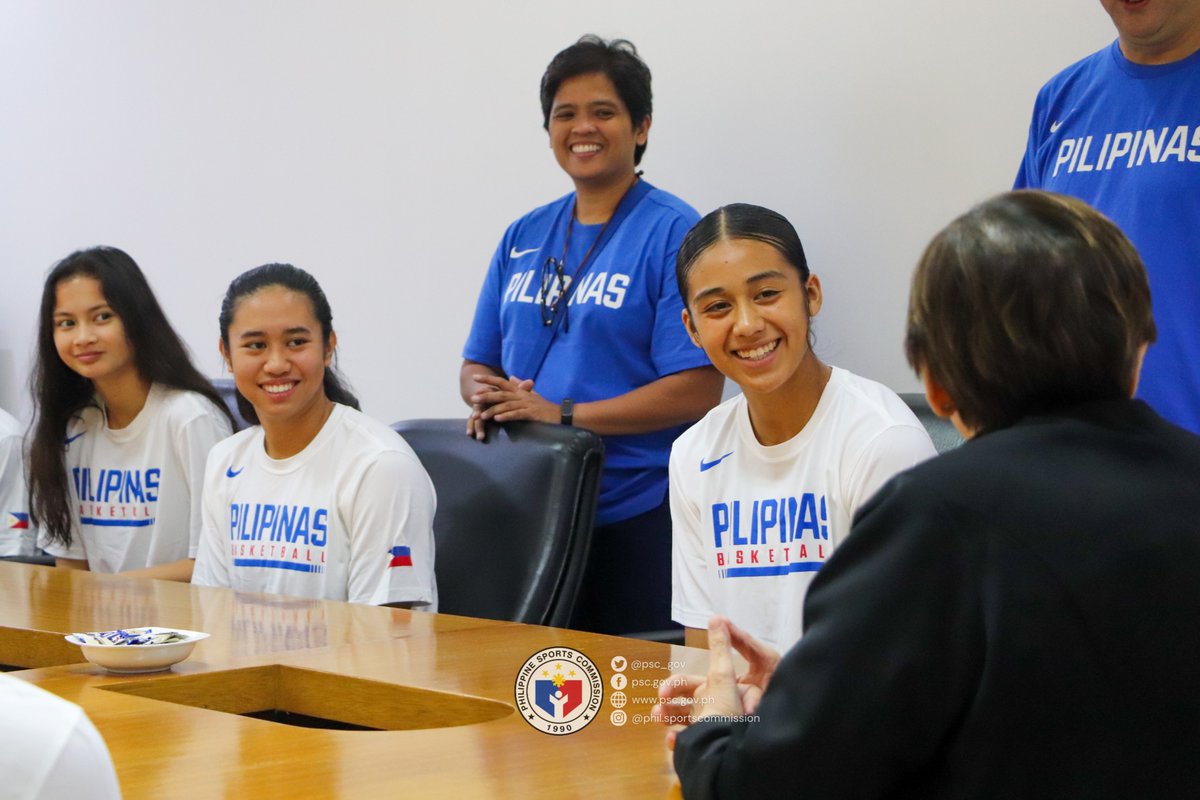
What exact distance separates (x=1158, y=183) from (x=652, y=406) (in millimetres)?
1141

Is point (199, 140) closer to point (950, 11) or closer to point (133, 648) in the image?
point (950, 11)

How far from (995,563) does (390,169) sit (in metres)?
3.49

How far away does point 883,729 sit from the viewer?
0.92 metres

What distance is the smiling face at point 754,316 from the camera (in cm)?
218

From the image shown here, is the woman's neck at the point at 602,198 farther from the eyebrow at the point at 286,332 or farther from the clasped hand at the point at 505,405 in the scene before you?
the eyebrow at the point at 286,332

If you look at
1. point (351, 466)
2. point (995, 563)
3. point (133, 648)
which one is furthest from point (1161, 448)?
point (351, 466)

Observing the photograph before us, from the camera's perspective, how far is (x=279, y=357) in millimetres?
2822

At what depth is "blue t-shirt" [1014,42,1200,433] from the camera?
6.38 ft

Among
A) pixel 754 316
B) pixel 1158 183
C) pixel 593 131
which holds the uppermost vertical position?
pixel 593 131

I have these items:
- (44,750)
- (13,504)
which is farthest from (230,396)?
(44,750)

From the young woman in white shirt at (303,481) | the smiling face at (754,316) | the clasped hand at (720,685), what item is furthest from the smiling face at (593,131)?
the clasped hand at (720,685)

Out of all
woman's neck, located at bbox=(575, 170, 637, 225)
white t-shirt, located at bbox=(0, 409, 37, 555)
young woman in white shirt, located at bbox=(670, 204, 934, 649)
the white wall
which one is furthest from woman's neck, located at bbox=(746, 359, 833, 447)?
white t-shirt, located at bbox=(0, 409, 37, 555)

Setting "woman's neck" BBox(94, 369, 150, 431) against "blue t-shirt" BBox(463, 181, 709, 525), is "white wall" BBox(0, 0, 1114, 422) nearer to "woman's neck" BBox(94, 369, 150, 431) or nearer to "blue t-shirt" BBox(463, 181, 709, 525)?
"blue t-shirt" BBox(463, 181, 709, 525)

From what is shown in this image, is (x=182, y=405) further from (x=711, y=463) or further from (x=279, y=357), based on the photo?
(x=711, y=463)
